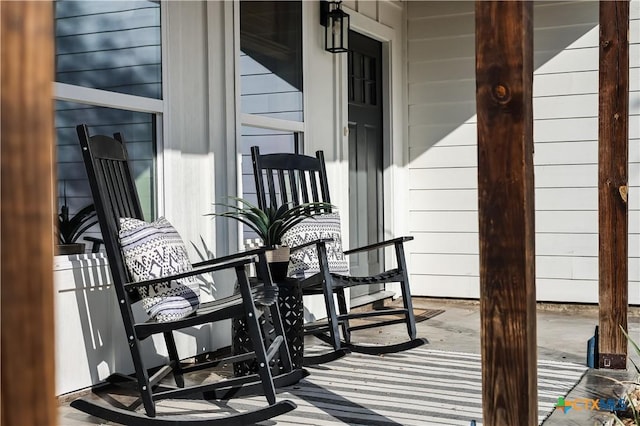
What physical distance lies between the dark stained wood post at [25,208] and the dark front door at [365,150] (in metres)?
5.01

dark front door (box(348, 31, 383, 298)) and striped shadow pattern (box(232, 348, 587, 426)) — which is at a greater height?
dark front door (box(348, 31, 383, 298))

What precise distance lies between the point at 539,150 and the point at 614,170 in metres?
2.44

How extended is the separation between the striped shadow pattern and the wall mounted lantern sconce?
222 cm

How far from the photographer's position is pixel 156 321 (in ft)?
9.85

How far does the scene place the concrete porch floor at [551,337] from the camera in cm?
301

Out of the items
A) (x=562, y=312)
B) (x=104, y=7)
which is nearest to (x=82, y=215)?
(x=104, y=7)

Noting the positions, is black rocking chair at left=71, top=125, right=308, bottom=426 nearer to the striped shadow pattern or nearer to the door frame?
the striped shadow pattern

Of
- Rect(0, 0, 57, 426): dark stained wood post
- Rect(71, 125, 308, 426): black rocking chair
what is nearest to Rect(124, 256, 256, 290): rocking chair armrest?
Rect(71, 125, 308, 426): black rocking chair

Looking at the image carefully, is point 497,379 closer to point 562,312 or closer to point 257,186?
point 257,186

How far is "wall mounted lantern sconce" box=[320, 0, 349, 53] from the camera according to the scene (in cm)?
529

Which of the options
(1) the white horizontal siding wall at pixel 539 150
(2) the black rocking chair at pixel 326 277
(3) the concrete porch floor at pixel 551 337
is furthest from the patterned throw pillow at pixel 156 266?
(1) the white horizontal siding wall at pixel 539 150

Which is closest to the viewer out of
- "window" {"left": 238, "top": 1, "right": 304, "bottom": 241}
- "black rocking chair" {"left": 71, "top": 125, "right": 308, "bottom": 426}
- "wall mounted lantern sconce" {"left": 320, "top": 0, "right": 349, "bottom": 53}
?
"black rocking chair" {"left": 71, "top": 125, "right": 308, "bottom": 426}

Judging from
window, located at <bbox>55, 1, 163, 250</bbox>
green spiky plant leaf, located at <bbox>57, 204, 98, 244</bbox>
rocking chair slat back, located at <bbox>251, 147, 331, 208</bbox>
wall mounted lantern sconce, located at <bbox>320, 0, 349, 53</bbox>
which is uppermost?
wall mounted lantern sconce, located at <bbox>320, 0, 349, 53</bbox>

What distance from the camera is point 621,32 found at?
3578 millimetres
